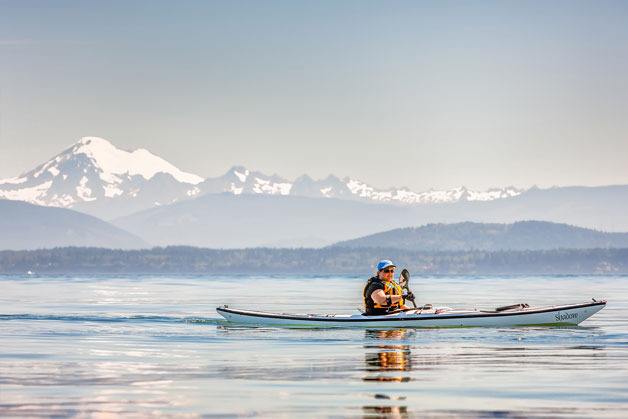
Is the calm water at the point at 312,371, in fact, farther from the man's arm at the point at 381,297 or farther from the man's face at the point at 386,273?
the man's face at the point at 386,273

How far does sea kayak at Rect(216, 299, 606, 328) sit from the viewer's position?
2000 inches

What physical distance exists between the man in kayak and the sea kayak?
32cm

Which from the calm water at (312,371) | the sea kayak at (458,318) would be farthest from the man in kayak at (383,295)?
the calm water at (312,371)

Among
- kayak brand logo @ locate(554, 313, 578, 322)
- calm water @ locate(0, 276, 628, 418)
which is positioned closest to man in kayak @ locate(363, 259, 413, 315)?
calm water @ locate(0, 276, 628, 418)

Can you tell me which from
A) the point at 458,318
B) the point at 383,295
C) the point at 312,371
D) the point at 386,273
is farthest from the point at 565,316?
the point at 312,371

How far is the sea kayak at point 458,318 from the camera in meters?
50.8

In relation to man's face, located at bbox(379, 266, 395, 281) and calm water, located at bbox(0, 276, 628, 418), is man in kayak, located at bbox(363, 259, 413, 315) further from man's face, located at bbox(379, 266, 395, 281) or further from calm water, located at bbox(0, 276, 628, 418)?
calm water, located at bbox(0, 276, 628, 418)

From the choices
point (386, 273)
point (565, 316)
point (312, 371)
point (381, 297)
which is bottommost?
point (312, 371)

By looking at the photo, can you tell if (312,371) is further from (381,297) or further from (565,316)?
(565,316)

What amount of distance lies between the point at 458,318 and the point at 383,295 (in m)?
3.02

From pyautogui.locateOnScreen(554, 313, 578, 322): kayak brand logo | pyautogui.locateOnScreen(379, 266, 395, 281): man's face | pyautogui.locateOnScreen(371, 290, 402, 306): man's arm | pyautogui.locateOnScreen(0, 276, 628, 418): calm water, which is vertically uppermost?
pyautogui.locateOnScreen(379, 266, 395, 281): man's face

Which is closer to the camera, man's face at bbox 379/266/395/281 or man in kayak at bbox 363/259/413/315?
man's face at bbox 379/266/395/281

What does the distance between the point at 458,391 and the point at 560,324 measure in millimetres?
22742

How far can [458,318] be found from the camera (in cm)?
5122
